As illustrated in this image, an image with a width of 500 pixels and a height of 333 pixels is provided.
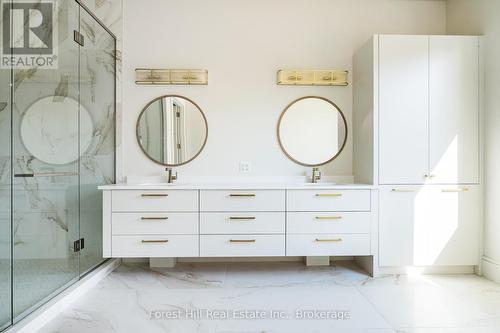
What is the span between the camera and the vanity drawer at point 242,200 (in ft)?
9.07

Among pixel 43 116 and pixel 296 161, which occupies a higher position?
pixel 43 116

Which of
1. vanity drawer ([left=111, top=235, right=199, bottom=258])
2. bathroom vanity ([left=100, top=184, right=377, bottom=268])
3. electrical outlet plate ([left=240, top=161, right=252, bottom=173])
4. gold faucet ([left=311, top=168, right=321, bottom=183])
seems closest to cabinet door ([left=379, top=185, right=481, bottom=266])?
bathroom vanity ([left=100, top=184, right=377, bottom=268])

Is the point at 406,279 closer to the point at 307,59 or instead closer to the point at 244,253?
the point at 244,253

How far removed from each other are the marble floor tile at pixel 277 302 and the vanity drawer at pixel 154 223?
451mm

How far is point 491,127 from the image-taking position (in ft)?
9.15

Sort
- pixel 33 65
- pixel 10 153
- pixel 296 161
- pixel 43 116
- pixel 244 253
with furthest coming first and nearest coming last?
pixel 296 161 → pixel 244 253 → pixel 43 116 → pixel 33 65 → pixel 10 153

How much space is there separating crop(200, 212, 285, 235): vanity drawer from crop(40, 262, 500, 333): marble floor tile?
0.45m

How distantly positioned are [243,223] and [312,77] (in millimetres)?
1673

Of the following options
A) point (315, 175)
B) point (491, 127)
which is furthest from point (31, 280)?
point (491, 127)

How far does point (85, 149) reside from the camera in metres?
2.77

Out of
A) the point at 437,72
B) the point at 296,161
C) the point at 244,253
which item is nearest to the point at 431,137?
the point at 437,72

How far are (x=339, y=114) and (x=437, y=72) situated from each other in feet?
3.10

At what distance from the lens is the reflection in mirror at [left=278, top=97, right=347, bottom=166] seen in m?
3.32

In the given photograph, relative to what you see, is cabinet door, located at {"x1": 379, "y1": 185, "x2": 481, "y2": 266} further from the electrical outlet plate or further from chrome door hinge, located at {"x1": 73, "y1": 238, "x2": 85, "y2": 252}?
chrome door hinge, located at {"x1": 73, "y1": 238, "x2": 85, "y2": 252}
